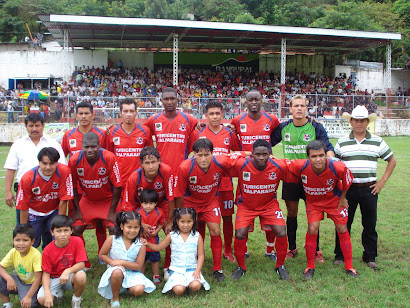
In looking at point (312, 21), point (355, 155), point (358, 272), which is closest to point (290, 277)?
point (358, 272)

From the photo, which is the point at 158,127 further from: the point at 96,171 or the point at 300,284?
the point at 300,284

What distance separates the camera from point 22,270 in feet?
13.6

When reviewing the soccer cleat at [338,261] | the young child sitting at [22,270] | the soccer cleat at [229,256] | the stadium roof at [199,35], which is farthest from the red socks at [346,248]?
the stadium roof at [199,35]

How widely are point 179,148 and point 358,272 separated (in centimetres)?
293

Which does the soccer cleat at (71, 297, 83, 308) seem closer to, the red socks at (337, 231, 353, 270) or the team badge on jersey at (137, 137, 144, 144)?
the team badge on jersey at (137, 137, 144, 144)

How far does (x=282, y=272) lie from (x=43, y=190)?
3093 mm

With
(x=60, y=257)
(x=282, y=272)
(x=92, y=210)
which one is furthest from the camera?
(x=92, y=210)

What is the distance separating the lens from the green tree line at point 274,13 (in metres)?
41.8

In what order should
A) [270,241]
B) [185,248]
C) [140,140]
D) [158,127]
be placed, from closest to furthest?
[185,248]
[140,140]
[270,241]
[158,127]

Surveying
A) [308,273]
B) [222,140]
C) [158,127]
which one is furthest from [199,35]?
[308,273]

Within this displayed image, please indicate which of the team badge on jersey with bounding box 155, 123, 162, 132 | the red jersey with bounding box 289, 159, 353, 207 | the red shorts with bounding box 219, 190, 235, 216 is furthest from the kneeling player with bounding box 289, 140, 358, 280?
the team badge on jersey with bounding box 155, 123, 162, 132

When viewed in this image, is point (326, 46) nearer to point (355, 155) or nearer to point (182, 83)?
point (182, 83)

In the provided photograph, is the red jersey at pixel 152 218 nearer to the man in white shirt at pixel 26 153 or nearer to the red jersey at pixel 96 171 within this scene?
the red jersey at pixel 96 171

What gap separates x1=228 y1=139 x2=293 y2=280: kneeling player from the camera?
4949mm
